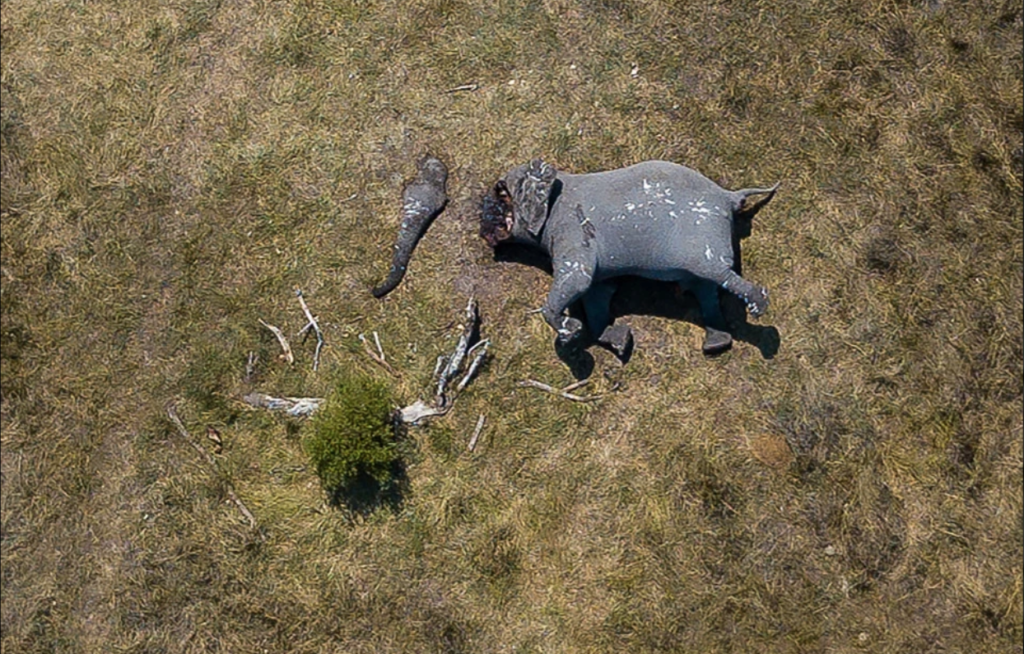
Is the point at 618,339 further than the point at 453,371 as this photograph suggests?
No

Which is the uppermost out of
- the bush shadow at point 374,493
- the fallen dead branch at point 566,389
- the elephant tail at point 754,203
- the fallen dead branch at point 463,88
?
the fallen dead branch at point 463,88

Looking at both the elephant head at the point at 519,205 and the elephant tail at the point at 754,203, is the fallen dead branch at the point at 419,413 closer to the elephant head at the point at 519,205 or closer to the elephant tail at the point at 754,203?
the elephant head at the point at 519,205

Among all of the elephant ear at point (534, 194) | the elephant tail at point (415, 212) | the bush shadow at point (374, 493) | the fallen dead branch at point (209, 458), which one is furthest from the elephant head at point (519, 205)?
the fallen dead branch at point (209, 458)

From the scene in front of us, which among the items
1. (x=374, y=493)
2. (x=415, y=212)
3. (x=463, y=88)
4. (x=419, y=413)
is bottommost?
(x=374, y=493)

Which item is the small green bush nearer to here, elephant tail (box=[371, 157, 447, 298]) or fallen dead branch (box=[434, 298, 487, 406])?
fallen dead branch (box=[434, 298, 487, 406])

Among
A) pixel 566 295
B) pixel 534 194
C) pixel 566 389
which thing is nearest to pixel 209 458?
pixel 566 389

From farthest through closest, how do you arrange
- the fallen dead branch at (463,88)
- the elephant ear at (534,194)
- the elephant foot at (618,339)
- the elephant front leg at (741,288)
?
the fallen dead branch at (463,88), the elephant foot at (618,339), the elephant ear at (534,194), the elephant front leg at (741,288)

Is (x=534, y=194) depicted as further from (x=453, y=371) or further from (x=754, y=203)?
(x=754, y=203)

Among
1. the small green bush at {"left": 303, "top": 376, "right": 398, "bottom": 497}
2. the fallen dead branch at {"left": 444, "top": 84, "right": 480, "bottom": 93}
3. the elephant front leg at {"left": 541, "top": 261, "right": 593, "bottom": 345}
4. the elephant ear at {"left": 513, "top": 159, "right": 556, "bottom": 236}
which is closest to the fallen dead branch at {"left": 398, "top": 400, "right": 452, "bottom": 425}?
the small green bush at {"left": 303, "top": 376, "right": 398, "bottom": 497}
